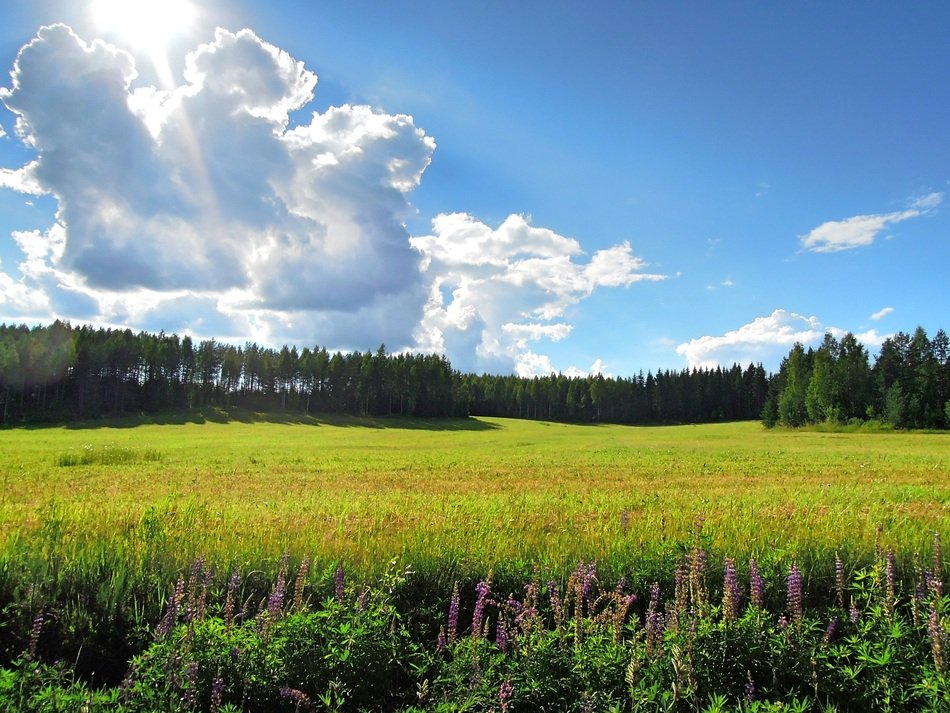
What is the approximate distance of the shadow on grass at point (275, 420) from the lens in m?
87.3

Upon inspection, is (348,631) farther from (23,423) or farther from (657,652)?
(23,423)

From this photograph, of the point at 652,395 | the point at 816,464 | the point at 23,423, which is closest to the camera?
the point at 816,464

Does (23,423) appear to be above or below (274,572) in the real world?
below

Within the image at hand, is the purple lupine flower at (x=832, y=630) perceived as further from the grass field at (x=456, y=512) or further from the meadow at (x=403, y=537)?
the grass field at (x=456, y=512)

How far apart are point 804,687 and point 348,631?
3.96 metres

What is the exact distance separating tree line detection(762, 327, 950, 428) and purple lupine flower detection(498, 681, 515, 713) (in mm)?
103848

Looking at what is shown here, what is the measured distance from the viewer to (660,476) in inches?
824

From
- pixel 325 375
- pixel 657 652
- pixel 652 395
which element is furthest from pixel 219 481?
pixel 652 395

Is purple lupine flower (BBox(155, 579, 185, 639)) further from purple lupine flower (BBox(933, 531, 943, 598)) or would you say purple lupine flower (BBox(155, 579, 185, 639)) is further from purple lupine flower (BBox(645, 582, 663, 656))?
purple lupine flower (BBox(933, 531, 943, 598))

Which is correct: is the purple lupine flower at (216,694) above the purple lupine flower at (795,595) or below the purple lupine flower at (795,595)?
below

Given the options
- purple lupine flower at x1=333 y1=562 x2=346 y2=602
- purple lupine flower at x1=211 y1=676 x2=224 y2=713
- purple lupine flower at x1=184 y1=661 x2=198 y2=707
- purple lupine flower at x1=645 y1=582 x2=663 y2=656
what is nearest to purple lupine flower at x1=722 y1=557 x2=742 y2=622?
purple lupine flower at x1=645 y1=582 x2=663 y2=656

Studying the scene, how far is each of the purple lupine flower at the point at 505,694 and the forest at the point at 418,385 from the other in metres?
105

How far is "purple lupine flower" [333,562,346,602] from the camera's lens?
18.6 feet

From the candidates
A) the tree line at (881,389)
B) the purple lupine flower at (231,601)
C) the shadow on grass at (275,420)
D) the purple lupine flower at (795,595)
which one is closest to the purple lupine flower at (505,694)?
the purple lupine flower at (231,601)
